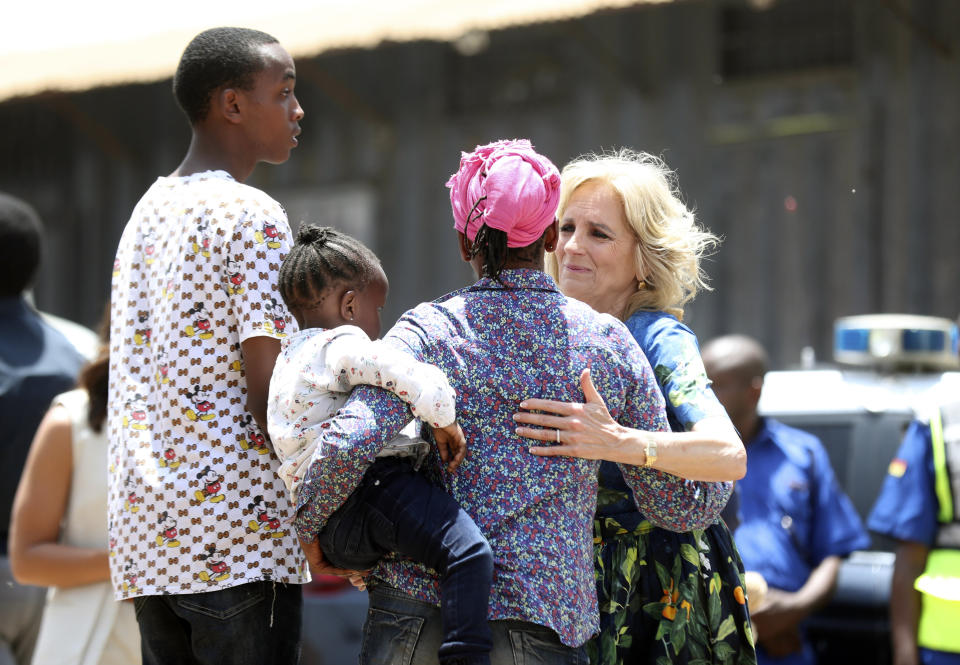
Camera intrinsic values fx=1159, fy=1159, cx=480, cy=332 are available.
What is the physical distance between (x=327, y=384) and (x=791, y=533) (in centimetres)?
307

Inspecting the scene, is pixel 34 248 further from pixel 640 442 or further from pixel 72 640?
pixel 640 442

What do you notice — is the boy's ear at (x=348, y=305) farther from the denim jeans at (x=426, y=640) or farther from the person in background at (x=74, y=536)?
the person in background at (x=74, y=536)

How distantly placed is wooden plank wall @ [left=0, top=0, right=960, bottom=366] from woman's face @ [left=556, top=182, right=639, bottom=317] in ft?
17.5

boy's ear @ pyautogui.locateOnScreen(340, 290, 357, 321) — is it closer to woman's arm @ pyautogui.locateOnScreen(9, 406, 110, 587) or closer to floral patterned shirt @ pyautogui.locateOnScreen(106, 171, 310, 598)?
floral patterned shirt @ pyautogui.locateOnScreen(106, 171, 310, 598)

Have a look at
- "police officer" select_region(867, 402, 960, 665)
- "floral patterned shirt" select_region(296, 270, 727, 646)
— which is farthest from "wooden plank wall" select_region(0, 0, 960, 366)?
"floral patterned shirt" select_region(296, 270, 727, 646)

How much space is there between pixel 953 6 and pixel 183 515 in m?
7.08

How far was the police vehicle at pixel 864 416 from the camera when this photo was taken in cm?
491

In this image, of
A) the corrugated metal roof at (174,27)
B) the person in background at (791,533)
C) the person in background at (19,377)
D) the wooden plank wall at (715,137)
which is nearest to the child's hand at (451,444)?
the person in background at (19,377)

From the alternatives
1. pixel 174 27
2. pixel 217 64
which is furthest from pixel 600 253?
pixel 174 27

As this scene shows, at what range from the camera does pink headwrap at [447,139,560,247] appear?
241 cm

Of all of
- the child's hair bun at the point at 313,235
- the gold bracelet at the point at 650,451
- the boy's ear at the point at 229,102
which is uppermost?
the boy's ear at the point at 229,102

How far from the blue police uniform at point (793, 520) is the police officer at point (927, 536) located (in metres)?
0.60

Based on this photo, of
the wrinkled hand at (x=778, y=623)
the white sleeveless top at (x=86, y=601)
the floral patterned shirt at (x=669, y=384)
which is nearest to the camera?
the floral patterned shirt at (x=669, y=384)

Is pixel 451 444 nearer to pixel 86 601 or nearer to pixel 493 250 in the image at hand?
pixel 493 250
